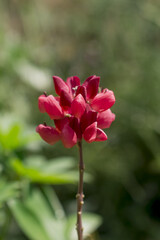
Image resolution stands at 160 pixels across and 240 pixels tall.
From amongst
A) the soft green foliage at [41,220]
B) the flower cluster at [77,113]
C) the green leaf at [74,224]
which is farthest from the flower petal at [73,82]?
the green leaf at [74,224]

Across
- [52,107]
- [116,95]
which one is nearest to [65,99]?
[52,107]

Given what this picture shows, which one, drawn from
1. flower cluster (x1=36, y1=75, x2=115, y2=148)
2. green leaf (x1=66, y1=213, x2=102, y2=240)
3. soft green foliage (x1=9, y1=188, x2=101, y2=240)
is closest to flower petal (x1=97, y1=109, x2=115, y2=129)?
flower cluster (x1=36, y1=75, x2=115, y2=148)

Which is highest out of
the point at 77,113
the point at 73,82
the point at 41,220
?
the point at 73,82

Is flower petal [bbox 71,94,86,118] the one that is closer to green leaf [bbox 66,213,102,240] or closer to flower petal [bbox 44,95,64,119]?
flower petal [bbox 44,95,64,119]

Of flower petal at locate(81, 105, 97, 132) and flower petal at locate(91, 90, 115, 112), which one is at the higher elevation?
flower petal at locate(91, 90, 115, 112)

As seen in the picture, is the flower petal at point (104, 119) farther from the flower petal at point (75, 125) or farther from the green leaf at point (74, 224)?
the green leaf at point (74, 224)

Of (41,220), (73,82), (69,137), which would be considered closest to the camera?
(69,137)

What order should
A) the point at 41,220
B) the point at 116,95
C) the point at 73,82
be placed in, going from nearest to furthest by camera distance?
the point at 73,82, the point at 41,220, the point at 116,95

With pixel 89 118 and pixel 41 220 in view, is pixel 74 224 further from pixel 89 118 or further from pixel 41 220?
pixel 89 118

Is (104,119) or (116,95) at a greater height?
(116,95)
